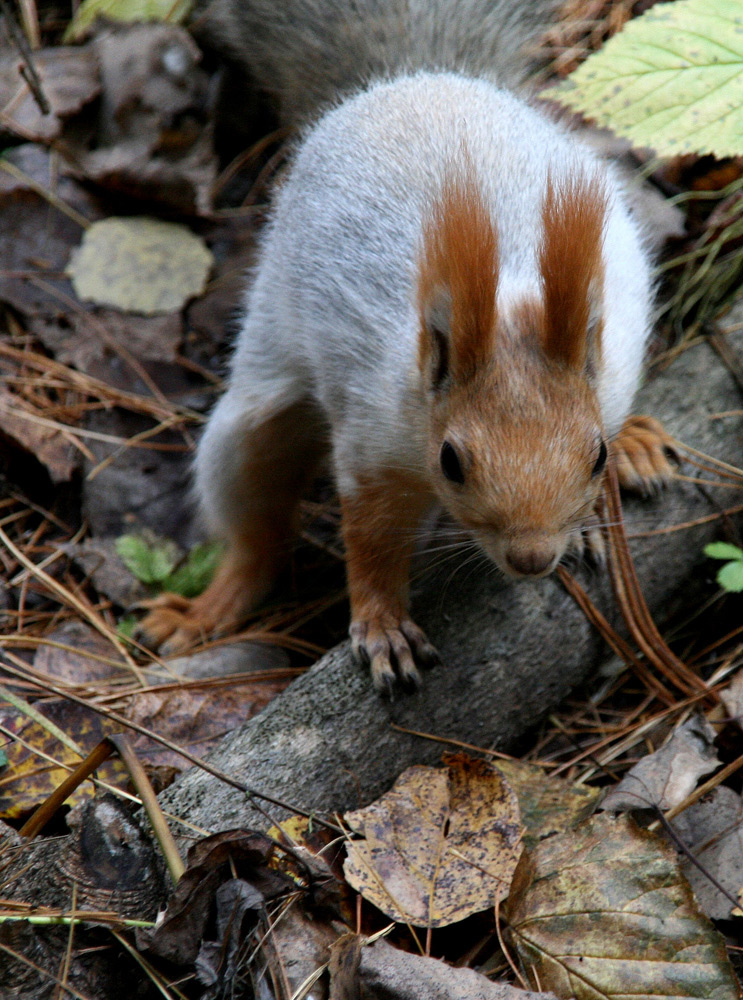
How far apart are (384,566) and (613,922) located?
0.82 meters

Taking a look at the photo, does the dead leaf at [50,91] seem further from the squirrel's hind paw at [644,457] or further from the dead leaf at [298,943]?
the dead leaf at [298,943]

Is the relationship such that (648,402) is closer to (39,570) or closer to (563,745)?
(563,745)

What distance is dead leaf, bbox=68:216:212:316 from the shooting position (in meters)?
2.92

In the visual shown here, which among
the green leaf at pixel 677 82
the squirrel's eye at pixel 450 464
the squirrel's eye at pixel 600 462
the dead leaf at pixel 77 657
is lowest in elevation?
the dead leaf at pixel 77 657

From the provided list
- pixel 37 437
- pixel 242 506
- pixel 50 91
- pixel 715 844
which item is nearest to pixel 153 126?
pixel 50 91

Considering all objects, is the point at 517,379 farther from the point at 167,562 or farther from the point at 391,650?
the point at 167,562

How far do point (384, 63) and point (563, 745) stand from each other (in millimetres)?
1772

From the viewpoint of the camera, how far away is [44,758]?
5.59ft

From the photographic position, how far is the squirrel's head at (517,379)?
147 cm

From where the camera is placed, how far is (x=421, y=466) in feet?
5.72

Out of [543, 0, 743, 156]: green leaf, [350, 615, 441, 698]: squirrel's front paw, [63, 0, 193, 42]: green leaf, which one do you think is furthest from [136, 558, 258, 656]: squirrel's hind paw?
[63, 0, 193, 42]: green leaf

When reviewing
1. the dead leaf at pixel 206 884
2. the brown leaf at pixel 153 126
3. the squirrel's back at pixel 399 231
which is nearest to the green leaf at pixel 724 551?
the squirrel's back at pixel 399 231

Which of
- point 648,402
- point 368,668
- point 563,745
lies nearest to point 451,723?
point 368,668

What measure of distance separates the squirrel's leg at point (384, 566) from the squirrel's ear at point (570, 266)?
1.47 feet
